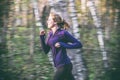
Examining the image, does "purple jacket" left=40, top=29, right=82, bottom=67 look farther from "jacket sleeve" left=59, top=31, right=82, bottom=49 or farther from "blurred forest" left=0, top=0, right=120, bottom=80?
"blurred forest" left=0, top=0, right=120, bottom=80

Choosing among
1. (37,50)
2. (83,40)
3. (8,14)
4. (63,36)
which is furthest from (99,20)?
(63,36)

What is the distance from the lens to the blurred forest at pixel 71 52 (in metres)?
10.0

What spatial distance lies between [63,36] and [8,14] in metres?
2.90

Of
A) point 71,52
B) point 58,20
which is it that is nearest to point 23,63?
point 71,52

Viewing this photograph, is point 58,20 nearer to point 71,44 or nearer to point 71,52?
point 71,44

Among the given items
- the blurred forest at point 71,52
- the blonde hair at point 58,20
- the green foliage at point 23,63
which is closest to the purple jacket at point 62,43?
the blonde hair at point 58,20

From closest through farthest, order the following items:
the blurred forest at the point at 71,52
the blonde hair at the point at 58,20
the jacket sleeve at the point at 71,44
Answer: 1. the jacket sleeve at the point at 71,44
2. the blonde hair at the point at 58,20
3. the blurred forest at the point at 71,52

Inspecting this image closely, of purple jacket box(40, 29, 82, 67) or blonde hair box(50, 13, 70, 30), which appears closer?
purple jacket box(40, 29, 82, 67)

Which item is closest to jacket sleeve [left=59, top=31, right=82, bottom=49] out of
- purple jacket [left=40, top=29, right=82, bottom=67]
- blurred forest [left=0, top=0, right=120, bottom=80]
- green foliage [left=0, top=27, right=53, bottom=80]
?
purple jacket [left=40, top=29, right=82, bottom=67]

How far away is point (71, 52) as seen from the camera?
9844 mm

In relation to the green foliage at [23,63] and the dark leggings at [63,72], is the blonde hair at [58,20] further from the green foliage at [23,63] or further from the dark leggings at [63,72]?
the green foliage at [23,63]

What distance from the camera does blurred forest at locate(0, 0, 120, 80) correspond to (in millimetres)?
10008

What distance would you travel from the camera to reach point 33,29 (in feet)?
41.1

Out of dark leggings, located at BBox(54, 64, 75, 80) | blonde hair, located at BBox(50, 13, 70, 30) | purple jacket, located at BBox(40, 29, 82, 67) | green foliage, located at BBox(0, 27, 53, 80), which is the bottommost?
green foliage, located at BBox(0, 27, 53, 80)
